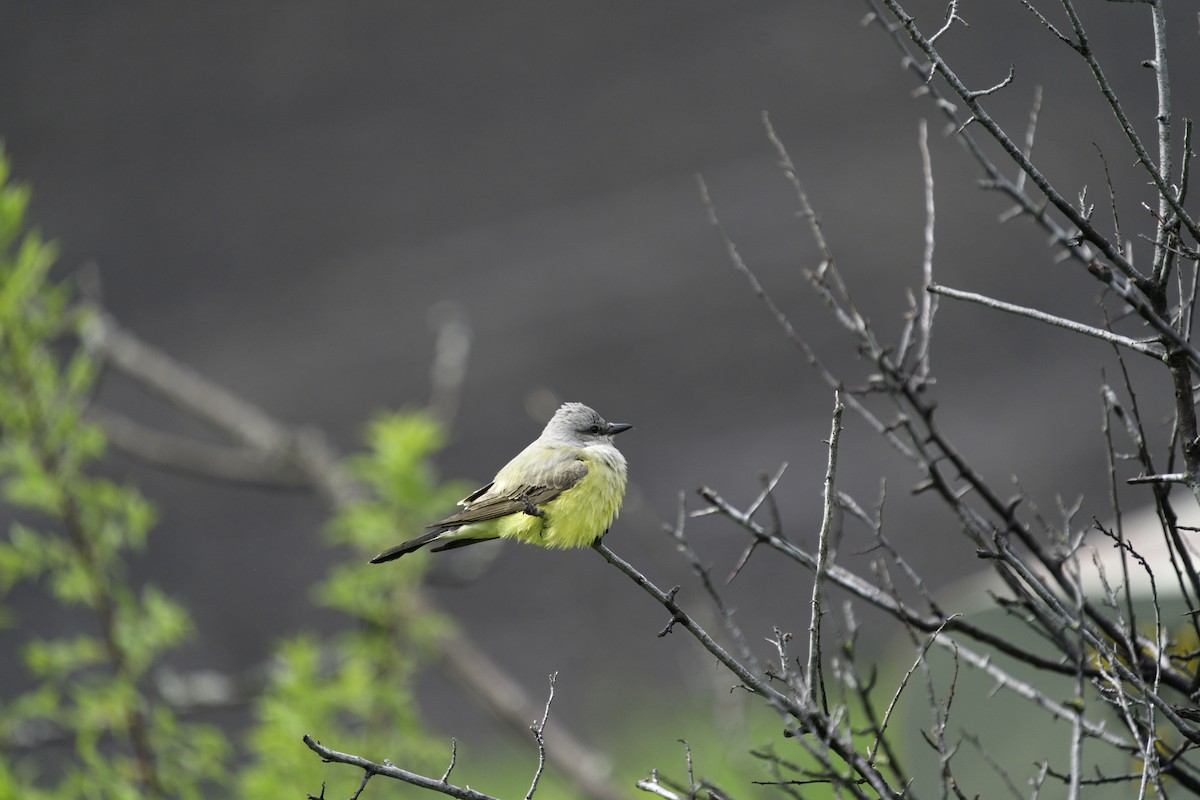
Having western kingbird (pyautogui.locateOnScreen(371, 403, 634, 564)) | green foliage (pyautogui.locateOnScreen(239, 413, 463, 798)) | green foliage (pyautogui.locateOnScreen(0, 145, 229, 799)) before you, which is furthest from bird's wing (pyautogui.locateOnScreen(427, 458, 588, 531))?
green foliage (pyautogui.locateOnScreen(0, 145, 229, 799))

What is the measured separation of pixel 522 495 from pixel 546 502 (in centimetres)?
5

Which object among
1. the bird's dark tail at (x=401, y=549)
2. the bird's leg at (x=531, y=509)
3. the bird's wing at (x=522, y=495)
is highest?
the bird's wing at (x=522, y=495)

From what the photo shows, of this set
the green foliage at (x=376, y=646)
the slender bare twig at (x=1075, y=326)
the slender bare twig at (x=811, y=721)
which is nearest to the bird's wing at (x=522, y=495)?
the slender bare twig at (x=811, y=721)

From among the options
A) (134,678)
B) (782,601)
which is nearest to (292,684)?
(134,678)

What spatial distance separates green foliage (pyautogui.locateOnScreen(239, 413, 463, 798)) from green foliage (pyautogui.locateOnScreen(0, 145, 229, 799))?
9.8 inches

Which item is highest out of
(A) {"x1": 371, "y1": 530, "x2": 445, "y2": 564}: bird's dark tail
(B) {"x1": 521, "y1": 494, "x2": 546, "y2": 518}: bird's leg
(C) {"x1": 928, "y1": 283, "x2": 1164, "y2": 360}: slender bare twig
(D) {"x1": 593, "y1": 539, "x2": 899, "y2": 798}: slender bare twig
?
(C) {"x1": 928, "y1": 283, "x2": 1164, "y2": 360}: slender bare twig

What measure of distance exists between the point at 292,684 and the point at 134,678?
1.46 feet

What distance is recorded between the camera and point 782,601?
339 inches

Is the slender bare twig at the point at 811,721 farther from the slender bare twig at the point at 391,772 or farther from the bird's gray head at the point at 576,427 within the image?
the bird's gray head at the point at 576,427

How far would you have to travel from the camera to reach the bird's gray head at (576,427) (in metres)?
2.46

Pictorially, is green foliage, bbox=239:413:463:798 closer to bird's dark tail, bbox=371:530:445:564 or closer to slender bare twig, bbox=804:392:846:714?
bird's dark tail, bbox=371:530:445:564

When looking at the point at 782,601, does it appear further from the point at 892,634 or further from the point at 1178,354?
the point at 1178,354

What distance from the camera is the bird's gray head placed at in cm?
246

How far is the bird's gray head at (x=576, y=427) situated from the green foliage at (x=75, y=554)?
1455 mm
